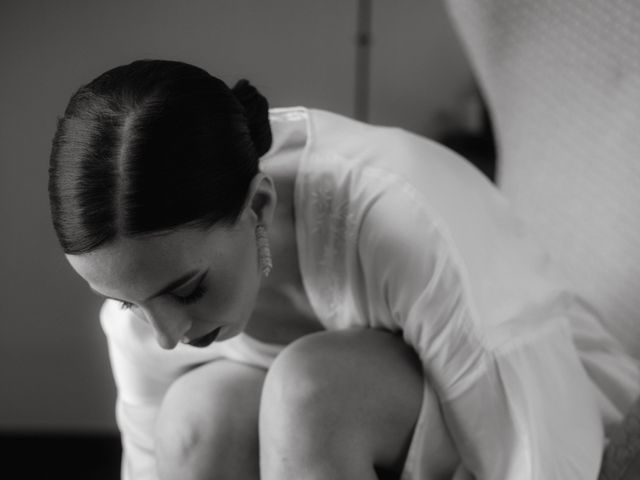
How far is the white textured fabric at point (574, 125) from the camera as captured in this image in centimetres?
106

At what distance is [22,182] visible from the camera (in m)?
1.40

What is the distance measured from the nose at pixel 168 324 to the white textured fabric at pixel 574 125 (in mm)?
620

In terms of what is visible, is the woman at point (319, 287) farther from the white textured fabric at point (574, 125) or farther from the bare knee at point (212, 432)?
the white textured fabric at point (574, 125)

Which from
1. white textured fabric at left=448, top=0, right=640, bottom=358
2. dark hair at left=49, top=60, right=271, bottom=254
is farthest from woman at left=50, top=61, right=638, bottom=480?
white textured fabric at left=448, top=0, right=640, bottom=358

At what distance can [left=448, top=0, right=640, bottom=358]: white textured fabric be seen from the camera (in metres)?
1.06

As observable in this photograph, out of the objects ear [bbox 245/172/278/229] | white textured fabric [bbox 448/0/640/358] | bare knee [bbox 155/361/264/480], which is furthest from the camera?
white textured fabric [bbox 448/0/640/358]

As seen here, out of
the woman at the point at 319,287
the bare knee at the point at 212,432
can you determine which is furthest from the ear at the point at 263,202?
the bare knee at the point at 212,432

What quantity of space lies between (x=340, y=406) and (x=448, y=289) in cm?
14

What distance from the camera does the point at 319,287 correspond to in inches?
33.3

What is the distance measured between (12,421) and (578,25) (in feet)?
3.80

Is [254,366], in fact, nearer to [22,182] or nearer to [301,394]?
[301,394]

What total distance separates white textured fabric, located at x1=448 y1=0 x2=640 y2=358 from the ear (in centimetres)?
53

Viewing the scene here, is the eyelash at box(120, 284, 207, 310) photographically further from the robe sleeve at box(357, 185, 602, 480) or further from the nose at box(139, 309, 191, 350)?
the robe sleeve at box(357, 185, 602, 480)

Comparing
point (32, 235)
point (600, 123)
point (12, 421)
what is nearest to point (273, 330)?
point (600, 123)
